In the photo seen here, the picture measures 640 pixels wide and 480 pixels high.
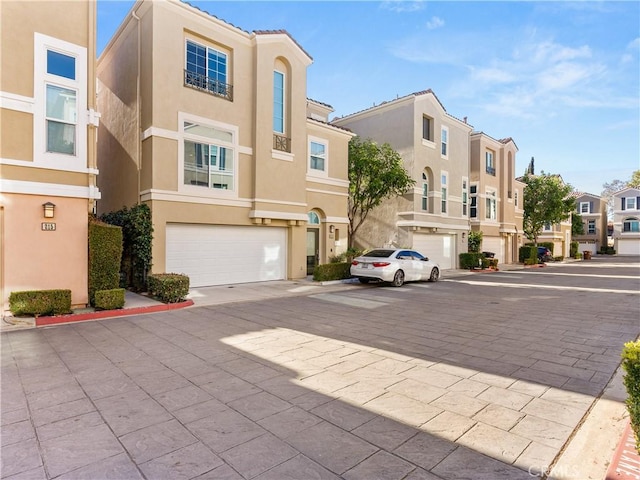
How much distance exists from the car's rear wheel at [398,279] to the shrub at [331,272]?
82.4 inches

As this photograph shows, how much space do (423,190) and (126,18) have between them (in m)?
16.5

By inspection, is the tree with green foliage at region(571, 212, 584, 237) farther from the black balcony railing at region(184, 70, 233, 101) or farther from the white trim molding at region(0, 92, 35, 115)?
the white trim molding at region(0, 92, 35, 115)

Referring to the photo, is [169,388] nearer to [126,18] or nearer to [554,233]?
[126,18]

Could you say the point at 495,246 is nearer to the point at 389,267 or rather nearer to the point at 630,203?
the point at 389,267

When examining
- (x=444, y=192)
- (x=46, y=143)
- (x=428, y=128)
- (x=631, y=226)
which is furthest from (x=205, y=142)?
(x=631, y=226)

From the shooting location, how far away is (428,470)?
110 inches

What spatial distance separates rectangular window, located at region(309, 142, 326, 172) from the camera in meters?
16.5

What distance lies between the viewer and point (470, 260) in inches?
917

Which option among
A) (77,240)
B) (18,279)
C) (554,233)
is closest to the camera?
(18,279)

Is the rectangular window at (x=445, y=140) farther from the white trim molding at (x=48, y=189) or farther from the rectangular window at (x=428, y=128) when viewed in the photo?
the white trim molding at (x=48, y=189)

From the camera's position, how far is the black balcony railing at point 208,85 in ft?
40.6

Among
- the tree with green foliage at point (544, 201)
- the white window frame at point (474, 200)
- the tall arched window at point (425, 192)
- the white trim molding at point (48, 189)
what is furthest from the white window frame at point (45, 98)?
the tree with green foliage at point (544, 201)

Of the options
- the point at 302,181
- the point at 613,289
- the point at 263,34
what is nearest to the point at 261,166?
the point at 302,181

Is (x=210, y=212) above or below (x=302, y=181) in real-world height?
below
